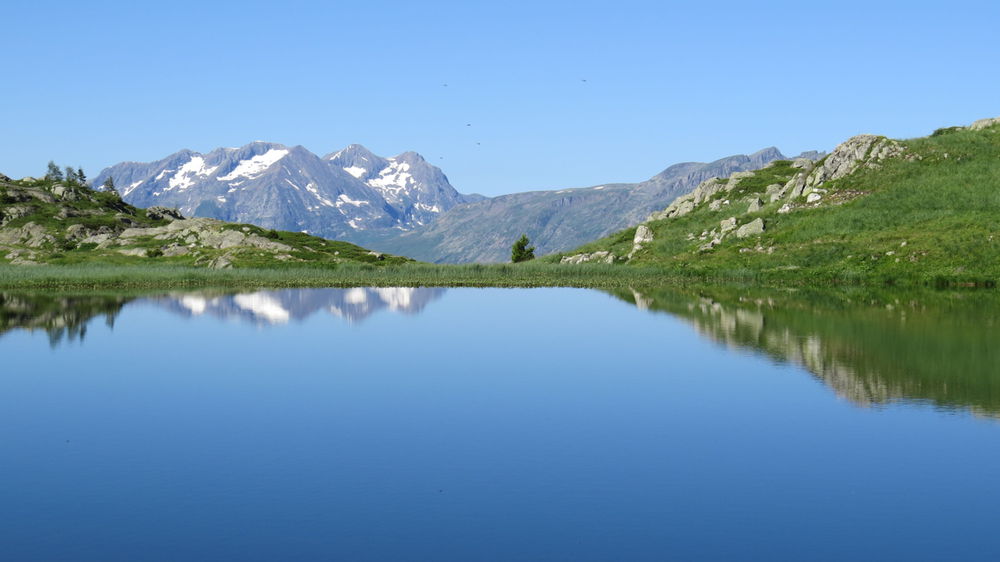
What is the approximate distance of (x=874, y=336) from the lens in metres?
67.9

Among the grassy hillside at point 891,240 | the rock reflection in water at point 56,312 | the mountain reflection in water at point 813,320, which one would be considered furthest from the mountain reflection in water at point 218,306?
the grassy hillside at point 891,240

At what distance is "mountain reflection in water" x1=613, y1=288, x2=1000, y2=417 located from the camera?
45.1 m

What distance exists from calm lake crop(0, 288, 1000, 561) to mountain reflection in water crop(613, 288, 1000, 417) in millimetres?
415

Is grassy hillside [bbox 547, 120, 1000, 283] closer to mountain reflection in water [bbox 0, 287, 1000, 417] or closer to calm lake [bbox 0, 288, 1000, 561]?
mountain reflection in water [bbox 0, 287, 1000, 417]

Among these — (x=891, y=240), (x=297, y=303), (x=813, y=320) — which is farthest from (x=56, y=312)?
(x=891, y=240)

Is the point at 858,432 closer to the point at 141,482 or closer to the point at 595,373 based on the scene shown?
the point at 595,373

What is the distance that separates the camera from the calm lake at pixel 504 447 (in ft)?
76.8

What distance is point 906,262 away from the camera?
150 metres

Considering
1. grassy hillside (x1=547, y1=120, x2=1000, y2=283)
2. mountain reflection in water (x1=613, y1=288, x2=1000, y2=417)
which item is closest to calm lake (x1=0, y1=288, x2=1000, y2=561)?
mountain reflection in water (x1=613, y1=288, x2=1000, y2=417)

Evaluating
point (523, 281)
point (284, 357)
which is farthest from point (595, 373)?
point (523, 281)

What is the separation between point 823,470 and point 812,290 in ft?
355

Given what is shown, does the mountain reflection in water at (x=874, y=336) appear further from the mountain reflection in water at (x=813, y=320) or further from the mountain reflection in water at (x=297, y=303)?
A: the mountain reflection in water at (x=297, y=303)

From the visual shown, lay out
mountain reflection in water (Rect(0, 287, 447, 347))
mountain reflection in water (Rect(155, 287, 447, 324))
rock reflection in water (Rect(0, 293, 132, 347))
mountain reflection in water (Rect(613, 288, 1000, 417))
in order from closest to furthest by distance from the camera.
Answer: mountain reflection in water (Rect(613, 288, 1000, 417)) → rock reflection in water (Rect(0, 293, 132, 347)) → mountain reflection in water (Rect(0, 287, 447, 347)) → mountain reflection in water (Rect(155, 287, 447, 324))

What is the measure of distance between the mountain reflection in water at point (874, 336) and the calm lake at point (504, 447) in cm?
41
